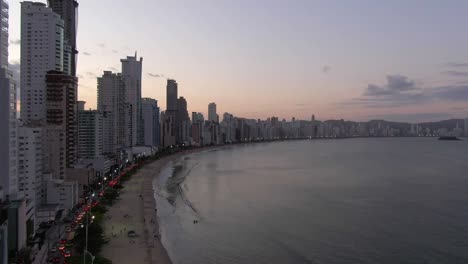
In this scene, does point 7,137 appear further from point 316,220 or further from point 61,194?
point 316,220

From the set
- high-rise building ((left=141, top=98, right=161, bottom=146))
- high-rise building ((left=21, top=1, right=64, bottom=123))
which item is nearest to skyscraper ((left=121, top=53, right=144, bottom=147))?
high-rise building ((left=141, top=98, right=161, bottom=146))

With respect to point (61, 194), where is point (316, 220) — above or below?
below

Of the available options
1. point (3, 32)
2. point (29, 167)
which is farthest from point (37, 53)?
point (29, 167)

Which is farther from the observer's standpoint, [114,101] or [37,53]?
[114,101]

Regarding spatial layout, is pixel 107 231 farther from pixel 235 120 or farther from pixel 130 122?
pixel 235 120

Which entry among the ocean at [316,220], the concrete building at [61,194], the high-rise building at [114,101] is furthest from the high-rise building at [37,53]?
the high-rise building at [114,101]

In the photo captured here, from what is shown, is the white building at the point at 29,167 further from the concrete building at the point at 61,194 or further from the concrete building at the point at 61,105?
the concrete building at the point at 61,105
